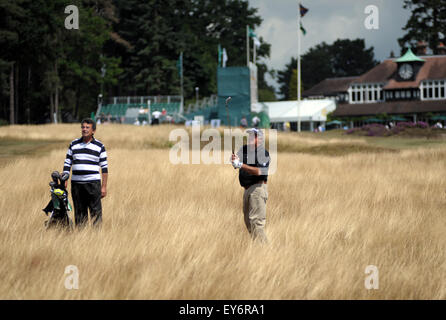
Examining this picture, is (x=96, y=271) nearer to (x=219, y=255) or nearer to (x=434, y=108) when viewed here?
(x=219, y=255)

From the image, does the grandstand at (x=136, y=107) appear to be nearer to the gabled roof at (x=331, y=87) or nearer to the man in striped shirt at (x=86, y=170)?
the gabled roof at (x=331, y=87)

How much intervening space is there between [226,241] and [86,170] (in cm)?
225

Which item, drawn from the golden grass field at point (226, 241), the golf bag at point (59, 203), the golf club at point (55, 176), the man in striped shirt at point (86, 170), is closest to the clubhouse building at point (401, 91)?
the golden grass field at point (226, 241)

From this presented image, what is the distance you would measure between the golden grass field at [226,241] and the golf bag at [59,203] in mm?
246

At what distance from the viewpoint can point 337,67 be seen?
13275cm

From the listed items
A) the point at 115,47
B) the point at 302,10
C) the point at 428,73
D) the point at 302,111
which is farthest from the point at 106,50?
the point at 428,73

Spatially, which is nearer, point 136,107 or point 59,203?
point 59,203

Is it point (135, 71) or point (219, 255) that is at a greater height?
point (135, 71)

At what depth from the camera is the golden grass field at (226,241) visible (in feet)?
20.0

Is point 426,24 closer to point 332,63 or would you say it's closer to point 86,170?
point 332,63

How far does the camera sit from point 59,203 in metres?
8.01
